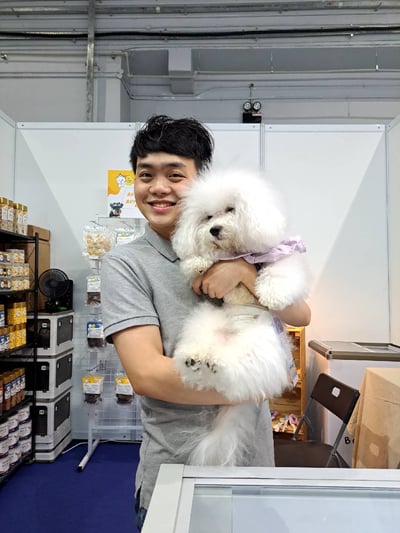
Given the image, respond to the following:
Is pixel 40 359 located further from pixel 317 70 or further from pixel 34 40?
pixel 317 70

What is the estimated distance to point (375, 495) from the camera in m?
0.78

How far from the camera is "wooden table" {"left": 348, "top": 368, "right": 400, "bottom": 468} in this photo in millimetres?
1979

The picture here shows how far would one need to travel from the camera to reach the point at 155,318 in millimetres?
929

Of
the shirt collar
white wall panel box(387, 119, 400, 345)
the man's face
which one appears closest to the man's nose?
the man's face

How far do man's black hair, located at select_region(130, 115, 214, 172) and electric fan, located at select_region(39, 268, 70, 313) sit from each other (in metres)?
2.41

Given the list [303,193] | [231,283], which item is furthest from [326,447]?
[303,193]

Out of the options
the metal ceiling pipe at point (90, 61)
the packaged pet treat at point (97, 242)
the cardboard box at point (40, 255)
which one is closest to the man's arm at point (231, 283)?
the packaged pet treat at point (97, 242)

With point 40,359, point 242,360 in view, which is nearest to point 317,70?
point 40,359

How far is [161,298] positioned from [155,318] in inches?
2.9

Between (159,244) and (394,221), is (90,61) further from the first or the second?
(159,244)

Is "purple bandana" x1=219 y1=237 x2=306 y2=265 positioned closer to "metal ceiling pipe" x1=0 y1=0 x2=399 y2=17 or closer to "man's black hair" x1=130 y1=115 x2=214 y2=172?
"man's black hair" x1=130 y1=115 x2=214 y2=172

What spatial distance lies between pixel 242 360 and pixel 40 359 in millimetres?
2603

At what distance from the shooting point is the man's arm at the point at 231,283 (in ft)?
3.32

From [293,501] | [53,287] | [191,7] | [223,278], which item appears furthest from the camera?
[191,7]
